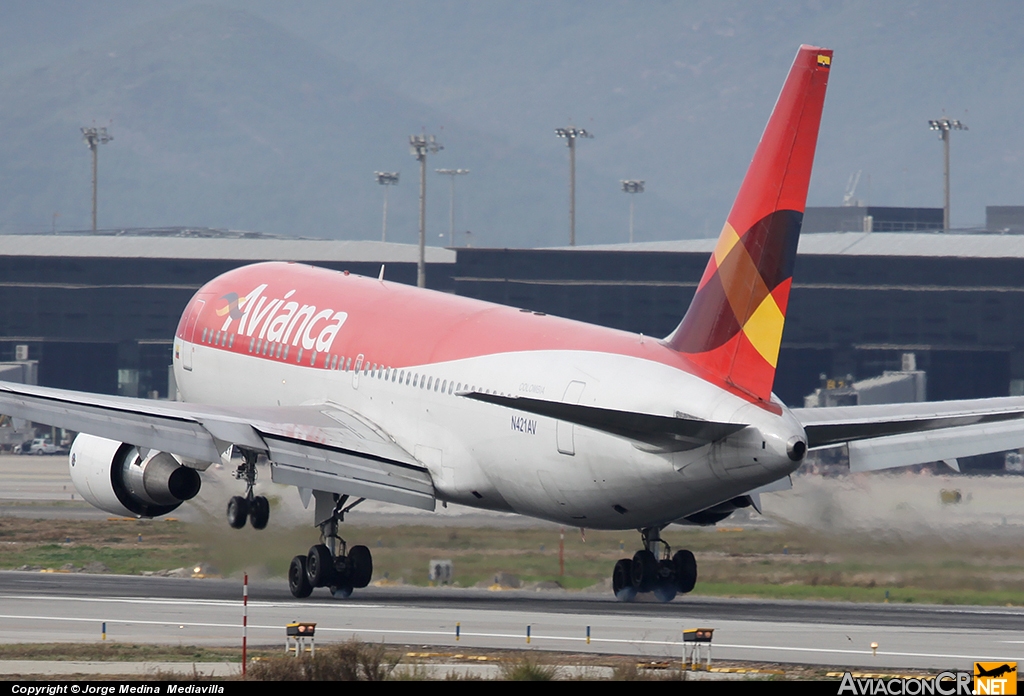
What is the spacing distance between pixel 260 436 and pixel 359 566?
12.2ft

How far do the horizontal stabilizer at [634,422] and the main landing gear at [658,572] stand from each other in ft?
21.9

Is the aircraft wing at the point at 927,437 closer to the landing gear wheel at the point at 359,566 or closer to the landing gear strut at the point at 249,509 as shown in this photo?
the landing gear wheel at the point at 359,566

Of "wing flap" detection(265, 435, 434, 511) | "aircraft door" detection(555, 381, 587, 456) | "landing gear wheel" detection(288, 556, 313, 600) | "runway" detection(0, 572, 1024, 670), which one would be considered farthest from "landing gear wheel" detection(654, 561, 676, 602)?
"landing gear wheel" detection(288, 556, 313, 600)

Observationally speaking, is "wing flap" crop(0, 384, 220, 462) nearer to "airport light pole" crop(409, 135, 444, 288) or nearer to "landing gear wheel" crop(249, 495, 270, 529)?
"landing gear wheel" crop(249, 495, 270, 529)

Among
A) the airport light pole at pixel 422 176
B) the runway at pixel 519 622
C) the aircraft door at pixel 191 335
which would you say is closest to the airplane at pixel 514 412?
the aircraft door at pixel 191 335

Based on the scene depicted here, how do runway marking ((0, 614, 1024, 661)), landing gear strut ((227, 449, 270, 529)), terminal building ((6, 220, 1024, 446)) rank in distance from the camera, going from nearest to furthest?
runway marking ((0, 614, 1024, 661)) < landing gear strut ((227, 449, 270, 529)) < terminal building ((6, 220, 1024, 446))

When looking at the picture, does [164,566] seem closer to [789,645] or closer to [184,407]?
[184,407]

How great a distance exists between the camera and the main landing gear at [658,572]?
34469 mm

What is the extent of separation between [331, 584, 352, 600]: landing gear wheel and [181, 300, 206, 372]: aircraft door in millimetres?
10817

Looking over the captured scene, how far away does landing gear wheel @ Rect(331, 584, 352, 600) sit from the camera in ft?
115

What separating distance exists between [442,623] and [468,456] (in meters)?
4.83

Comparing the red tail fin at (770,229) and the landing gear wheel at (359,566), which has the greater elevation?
the red tail fin at (770,229)

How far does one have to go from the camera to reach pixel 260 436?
34344 mm

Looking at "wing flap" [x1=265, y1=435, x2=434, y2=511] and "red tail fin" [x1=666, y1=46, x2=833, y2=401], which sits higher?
"red tail fin" [x1=666, y1=46, x2=833, y2=401]
